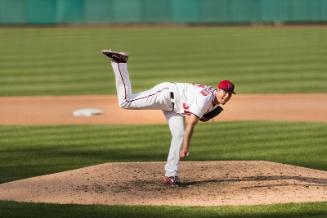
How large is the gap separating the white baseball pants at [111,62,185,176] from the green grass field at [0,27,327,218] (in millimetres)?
1239

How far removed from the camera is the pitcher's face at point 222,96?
29.6ft

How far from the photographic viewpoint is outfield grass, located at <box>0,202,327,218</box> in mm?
7918

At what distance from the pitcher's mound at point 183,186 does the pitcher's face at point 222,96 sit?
93 centimetres

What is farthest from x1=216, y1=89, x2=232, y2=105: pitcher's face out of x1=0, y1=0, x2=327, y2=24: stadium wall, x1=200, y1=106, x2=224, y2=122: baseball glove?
x1=0, y1=0, x2=327, y2=24: stadium wall

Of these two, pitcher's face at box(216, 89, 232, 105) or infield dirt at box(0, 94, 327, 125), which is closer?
pitcher's face at box(216, 89, 232, 105)

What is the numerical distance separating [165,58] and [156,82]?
16.8 ft

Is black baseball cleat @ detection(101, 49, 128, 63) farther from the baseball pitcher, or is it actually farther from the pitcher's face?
the pitcher's face

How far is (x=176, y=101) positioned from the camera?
30.4 ft

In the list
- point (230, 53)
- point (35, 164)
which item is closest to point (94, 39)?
point (230, 53)

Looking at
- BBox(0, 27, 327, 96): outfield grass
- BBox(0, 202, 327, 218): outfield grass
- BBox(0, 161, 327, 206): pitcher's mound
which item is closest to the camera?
BBox(0, 202, 327, 218): outfield grass

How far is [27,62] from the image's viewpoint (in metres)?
24.9

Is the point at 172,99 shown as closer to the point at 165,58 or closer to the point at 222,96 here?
→ the point at 222,96

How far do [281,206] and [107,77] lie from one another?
48.0 ft

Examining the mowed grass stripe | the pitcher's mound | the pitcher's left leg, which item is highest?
the pitcher's left leg
